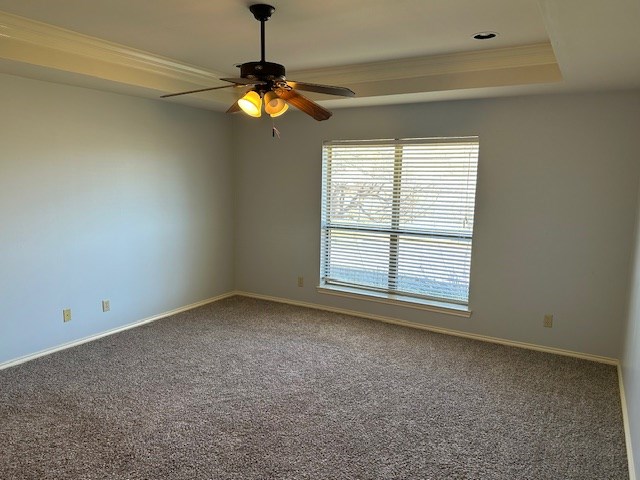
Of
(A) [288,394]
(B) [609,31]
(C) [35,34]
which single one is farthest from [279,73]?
(A) [288,394]

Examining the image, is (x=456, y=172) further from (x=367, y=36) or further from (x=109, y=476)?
(x=109, y=476)

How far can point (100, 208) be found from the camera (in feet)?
13.3

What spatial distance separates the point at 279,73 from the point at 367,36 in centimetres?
99

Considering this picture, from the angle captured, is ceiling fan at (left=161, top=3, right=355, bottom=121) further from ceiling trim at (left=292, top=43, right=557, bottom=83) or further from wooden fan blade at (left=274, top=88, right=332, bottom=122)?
ceiling trim at (left=292, top=43, right=557, bottom=83)

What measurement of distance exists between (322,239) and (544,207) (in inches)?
90.9

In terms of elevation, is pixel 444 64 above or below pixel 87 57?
above

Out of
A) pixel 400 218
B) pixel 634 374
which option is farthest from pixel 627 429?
pixel 400 218

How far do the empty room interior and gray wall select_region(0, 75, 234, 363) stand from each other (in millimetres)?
22

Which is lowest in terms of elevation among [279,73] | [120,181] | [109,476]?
[109,476]

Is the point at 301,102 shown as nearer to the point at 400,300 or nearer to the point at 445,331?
the point at 400,300

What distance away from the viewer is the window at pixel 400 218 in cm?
430

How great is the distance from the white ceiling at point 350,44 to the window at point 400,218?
0.62 m

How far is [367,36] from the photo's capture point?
312cm

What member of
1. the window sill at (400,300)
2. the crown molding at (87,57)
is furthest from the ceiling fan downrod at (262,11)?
the window sill at (400,300)
